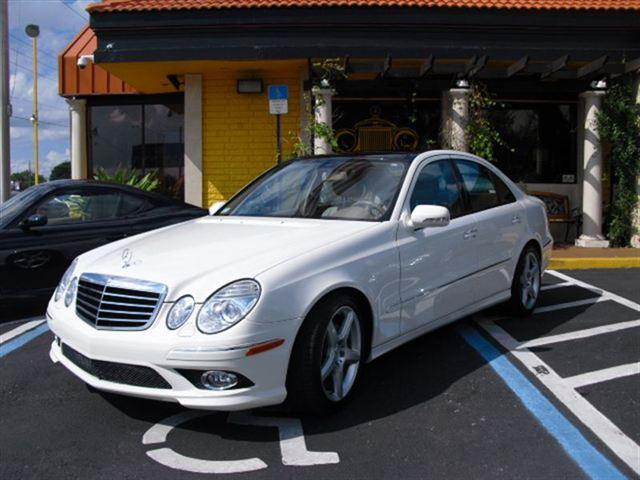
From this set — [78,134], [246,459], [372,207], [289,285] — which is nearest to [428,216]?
[372,207]

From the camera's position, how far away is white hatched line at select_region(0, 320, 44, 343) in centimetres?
557

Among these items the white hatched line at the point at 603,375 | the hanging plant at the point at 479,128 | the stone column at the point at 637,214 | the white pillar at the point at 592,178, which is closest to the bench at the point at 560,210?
the white pillar at the point at 592,178

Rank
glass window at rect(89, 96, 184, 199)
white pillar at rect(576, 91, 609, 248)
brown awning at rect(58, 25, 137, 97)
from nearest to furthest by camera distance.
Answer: white pillar at rect(576, 91, 609, 248), brown awning at rect(58, 25, 137, 97), glass window at rect(89, 96, 184, 199)

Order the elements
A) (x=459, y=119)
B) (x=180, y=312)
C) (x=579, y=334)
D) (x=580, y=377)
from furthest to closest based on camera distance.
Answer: (x=459, y=119) < (x=579, y=334) < (x=580, y=377) < (x=180, y=312)

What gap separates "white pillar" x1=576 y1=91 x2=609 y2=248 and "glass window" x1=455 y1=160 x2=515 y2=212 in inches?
A: 230

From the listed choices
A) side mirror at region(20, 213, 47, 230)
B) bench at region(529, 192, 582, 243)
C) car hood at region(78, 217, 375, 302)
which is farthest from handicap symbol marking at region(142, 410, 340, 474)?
bench at region(529, 192, 582, 243)

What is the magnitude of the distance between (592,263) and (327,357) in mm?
6766

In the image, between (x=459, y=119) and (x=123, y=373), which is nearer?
(x=123, y=373)

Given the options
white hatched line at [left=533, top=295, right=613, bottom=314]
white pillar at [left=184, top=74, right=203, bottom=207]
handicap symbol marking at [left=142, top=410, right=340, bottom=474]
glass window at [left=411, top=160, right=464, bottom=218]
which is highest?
white pillar at [left=184, top=74, right=203, bottom=207]

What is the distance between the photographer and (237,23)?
32.8ft

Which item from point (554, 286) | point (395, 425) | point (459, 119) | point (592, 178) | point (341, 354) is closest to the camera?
point (395, 425)

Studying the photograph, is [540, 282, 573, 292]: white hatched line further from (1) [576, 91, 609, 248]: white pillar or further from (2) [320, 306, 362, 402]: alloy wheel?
(2) [320, 306, 362, 402]: alloy wheel

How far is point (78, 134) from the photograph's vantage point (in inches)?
538

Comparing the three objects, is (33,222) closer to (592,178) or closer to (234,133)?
(234,133)
